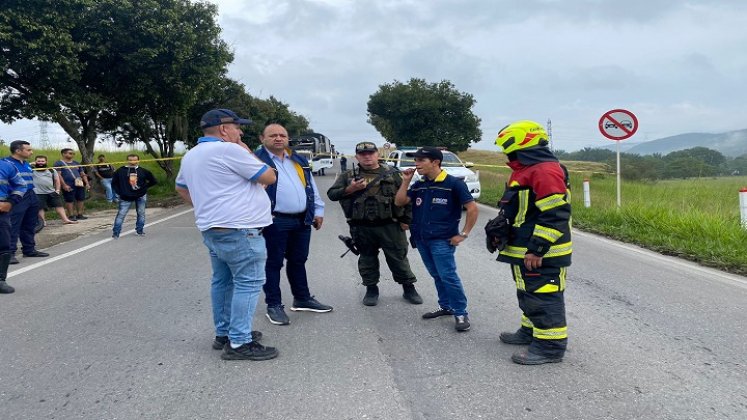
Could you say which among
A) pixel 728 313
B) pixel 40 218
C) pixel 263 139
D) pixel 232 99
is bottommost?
pixel 728 313

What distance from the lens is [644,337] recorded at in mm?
4434

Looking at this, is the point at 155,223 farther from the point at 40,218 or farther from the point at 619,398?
the point at 619,398

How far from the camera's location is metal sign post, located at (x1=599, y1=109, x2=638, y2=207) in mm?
11625

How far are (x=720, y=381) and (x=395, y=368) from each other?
2079 mm

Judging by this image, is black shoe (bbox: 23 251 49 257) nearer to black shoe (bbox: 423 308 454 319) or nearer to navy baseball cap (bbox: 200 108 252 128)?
navy baseball cap (bbox: 200 108 252 128)

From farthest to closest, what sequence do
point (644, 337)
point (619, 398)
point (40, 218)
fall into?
point (40, 218) < point (644, 337) < point (619, 398)

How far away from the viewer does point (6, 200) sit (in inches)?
261

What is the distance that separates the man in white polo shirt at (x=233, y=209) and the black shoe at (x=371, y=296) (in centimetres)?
154

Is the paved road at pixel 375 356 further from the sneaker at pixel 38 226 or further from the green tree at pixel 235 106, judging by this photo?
the green tree at pixel 235 106

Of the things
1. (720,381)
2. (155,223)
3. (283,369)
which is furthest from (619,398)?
(155,223)

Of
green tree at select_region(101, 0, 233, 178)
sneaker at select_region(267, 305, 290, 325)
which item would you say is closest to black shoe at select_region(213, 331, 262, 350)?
sneaker at select_region(267, 305, 290, 325)

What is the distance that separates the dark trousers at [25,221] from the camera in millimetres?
7953

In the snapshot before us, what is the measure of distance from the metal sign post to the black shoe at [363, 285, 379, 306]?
8191mm

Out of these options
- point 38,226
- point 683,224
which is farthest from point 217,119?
point 683,224
